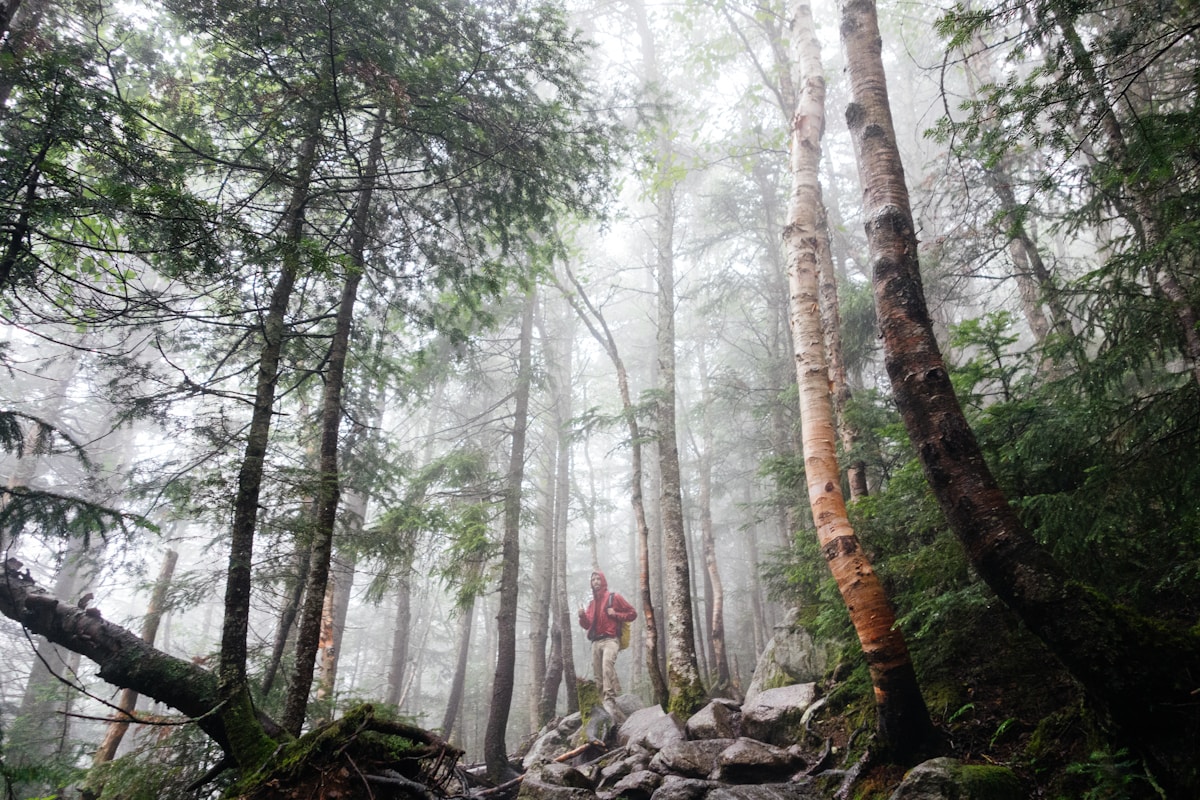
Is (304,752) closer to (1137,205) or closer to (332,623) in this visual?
(1137,205)

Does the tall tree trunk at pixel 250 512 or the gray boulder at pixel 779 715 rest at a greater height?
the tall tree trunk at pixel 250 512

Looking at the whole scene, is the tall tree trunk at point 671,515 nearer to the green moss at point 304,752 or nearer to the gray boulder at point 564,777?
the gray boulder at point 564,777

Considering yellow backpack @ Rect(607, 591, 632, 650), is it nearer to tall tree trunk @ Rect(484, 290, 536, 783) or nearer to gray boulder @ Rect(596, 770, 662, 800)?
tall tree trunk @ Rect(484, 290, 536, 783)

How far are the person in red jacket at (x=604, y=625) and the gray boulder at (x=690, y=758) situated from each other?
5.86 meters

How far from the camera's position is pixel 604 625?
500 inches

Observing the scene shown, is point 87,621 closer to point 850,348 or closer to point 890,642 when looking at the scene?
point 890,642

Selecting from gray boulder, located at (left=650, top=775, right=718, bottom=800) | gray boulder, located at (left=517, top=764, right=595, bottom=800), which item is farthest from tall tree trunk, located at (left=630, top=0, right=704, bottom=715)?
gray boulder, located at (left=650, top=775, right=718, bottom=800)

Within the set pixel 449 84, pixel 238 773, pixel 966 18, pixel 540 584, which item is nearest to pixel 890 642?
pixel 966 18

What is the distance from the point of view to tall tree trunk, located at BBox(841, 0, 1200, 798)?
2604 mm

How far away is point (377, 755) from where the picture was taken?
360cm

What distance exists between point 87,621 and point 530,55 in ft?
25.9

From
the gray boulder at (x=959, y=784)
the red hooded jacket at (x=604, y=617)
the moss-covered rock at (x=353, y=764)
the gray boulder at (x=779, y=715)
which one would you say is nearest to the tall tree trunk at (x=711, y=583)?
the red hooded jacket at (x=604, y=617)

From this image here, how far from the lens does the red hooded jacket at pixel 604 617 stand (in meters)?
12.7

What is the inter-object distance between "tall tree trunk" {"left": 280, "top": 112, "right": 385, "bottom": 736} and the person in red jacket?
7787 millimetres
